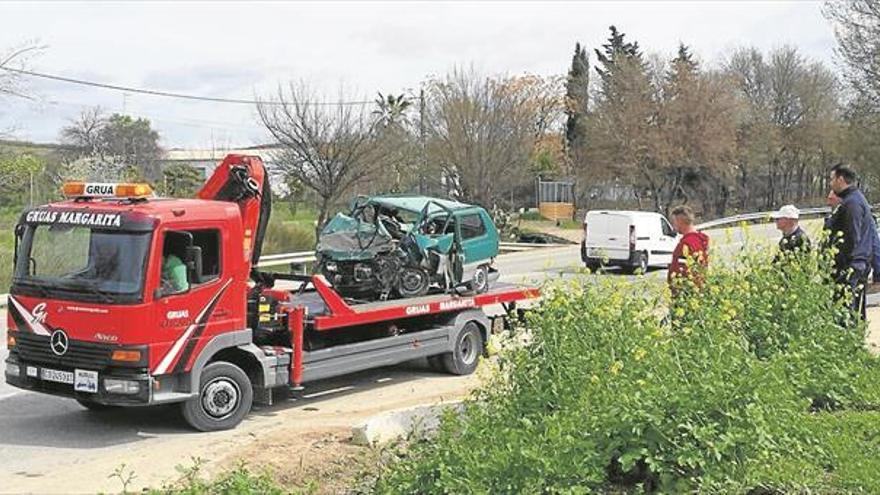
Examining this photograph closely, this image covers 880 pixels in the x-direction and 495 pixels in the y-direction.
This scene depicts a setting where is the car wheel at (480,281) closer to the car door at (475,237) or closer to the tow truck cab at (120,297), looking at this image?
the car door at (475,237)

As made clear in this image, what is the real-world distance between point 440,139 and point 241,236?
116 feet

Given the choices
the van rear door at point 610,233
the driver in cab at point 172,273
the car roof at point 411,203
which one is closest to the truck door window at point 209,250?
the driver in cab at point 172,273

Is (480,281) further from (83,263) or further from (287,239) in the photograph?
(287,239)

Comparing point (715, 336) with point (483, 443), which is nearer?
point (483, 443)

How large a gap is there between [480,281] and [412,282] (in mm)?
1239

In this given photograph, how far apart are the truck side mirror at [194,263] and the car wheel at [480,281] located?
14.8 ft

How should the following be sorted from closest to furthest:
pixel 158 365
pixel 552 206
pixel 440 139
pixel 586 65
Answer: pixel 158 365, pixel 440 139, pixel 552 206, pixel 586 65

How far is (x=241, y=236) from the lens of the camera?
9.17m

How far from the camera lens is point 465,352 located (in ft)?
39.4

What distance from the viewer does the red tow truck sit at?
8.23 metres

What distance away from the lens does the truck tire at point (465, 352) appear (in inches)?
462

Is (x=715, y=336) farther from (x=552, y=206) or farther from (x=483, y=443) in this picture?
(x=552, y=206)

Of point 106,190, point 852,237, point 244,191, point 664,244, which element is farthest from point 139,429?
point 664,244

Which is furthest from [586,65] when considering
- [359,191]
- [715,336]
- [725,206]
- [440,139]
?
[715,336]
